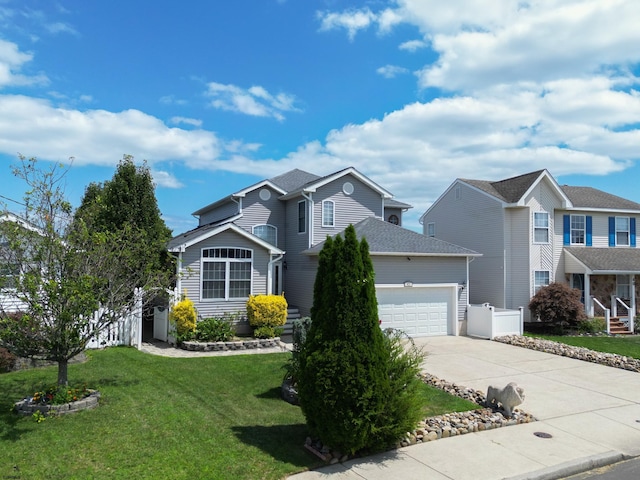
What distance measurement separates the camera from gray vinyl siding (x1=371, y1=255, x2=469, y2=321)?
18.2 m

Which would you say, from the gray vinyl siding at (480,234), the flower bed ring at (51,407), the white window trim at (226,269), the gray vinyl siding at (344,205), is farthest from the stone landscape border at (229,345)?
the gray vinyl siding at (480,234)

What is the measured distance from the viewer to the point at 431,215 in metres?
27.8

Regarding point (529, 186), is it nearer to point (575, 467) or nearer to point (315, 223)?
point (315, 223)

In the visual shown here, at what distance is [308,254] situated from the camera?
19.9 m

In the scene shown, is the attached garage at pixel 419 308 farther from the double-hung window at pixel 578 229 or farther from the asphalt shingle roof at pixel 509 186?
the double-hung window at pixel 578 229

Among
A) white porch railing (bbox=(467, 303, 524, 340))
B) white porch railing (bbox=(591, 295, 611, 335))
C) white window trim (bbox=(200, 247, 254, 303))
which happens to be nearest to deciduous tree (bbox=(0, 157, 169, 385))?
white window trim (bbox=(200, 247, 254, 303))

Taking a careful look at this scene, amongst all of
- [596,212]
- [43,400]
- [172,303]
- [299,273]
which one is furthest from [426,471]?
[596,212]

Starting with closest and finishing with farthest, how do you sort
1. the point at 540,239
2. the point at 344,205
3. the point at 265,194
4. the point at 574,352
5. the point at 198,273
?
the point at 574,352
the point at 198,273
the point at 344,205
the point at 265,194
the point at 540,239

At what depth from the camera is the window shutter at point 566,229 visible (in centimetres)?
2405

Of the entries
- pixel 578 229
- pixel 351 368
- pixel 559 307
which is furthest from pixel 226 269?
pixel 578 229

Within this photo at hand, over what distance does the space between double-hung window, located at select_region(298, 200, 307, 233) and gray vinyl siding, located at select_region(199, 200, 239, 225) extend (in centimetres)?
295

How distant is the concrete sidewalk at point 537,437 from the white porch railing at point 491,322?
5.06 m

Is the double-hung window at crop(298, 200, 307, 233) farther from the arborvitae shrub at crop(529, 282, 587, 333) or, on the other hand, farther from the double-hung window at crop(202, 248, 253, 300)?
the arborvitae shrub at crop(529, 282, 587, 333)

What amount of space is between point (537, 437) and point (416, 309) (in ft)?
35.9
